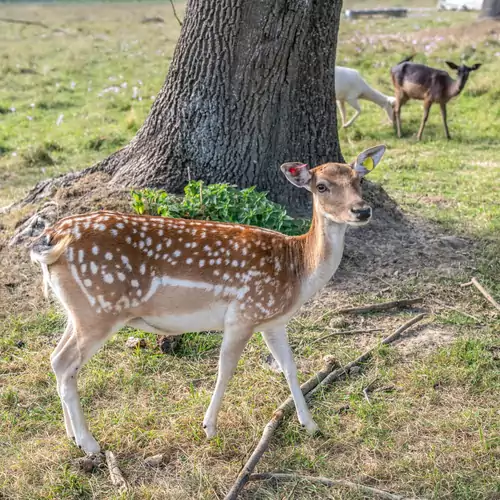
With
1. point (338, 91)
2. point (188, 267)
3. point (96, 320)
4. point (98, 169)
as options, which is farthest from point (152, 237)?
point (338, 91)

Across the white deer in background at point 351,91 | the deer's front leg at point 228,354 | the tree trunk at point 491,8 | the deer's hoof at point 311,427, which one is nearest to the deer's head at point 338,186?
the deer's front leg at point 228,354

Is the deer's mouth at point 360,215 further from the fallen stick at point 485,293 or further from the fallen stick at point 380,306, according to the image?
the fallen stick at point 485,293

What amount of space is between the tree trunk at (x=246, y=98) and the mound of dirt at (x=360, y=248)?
16.8 inches

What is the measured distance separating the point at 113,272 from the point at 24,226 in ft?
10.2

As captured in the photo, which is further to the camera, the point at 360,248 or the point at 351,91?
the point at 351,91

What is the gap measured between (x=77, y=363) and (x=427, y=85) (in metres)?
9.47

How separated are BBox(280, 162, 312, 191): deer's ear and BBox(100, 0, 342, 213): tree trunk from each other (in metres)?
2.37

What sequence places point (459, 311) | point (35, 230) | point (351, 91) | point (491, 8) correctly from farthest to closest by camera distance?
point (491, 8) → point (351, 91) → point (35, 230) → point (459, 311)

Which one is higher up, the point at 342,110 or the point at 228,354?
the point at 228,354

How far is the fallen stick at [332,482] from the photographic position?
3.29m

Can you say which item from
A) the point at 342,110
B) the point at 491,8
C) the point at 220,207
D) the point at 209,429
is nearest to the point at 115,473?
the point at 209,429

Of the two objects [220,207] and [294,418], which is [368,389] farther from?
[220,207]

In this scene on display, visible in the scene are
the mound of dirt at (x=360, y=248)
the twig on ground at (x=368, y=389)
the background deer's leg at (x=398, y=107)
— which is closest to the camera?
the twig on ground at (x=368, y=389)

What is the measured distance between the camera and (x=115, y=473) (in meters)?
3.47
